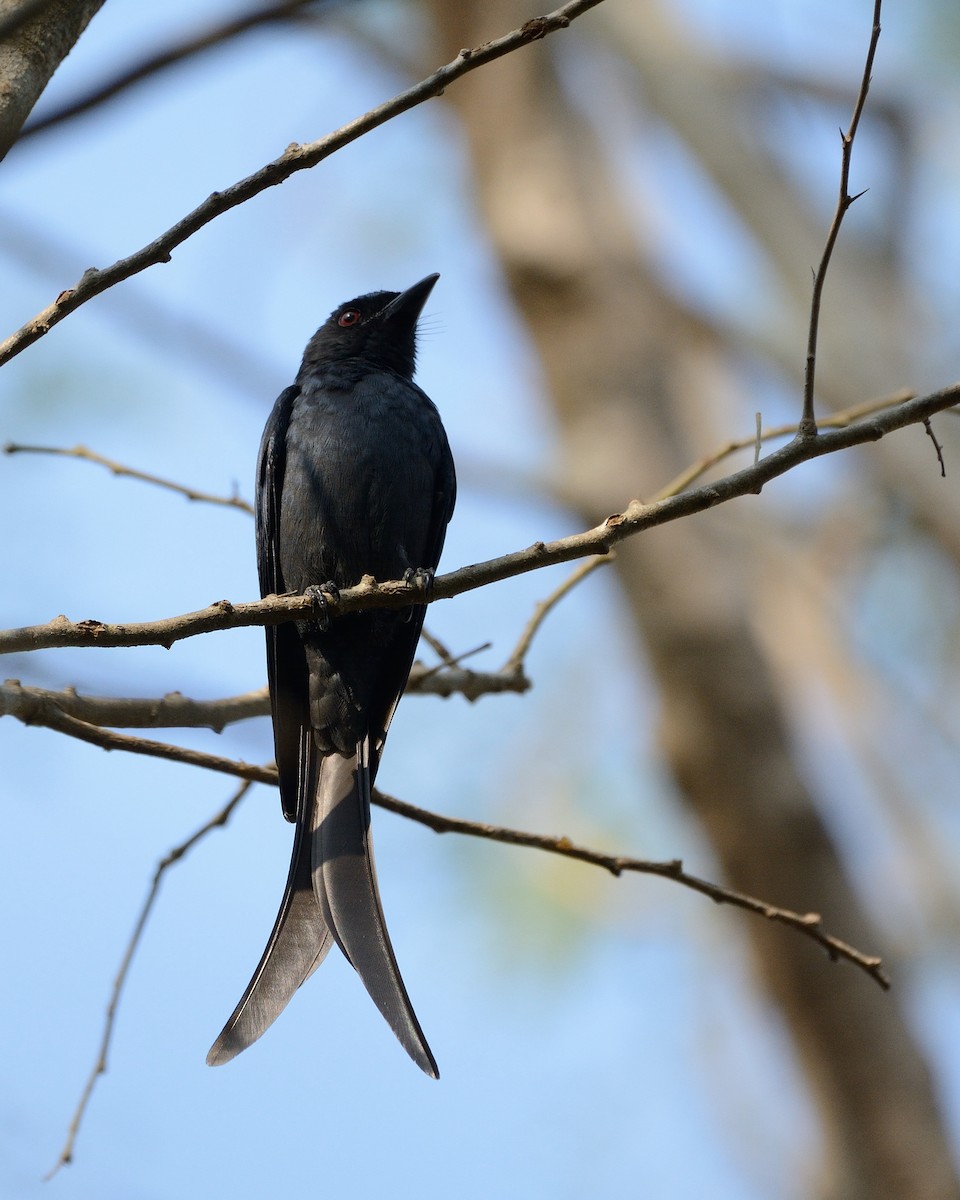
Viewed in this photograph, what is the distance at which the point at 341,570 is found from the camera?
4168 mm

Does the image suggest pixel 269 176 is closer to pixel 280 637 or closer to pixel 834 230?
pixel 834 230

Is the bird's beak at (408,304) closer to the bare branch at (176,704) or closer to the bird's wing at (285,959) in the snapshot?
the bare branch at (176,704)

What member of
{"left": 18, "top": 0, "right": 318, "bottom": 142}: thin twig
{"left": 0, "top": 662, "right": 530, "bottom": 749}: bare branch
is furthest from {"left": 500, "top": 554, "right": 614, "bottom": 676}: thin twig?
{"left": 18, "top": 0, "right": 318, "bottom": 142}: thin twig

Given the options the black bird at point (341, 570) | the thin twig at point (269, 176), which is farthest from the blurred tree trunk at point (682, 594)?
the thin twig at point (269, 176)

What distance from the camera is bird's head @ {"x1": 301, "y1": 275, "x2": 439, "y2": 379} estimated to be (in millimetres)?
5043

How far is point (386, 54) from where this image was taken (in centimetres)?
968

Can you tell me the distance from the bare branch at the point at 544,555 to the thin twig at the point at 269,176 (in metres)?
0.58

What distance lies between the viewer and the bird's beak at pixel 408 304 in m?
5.07

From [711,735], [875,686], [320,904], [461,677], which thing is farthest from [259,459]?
[875,686]

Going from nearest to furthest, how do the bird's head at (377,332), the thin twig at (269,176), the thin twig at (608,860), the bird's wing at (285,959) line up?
the thin twig at (269,176), the bird's wing at (285,959), the thin twig at (608,860), the bird's head at (377,332)

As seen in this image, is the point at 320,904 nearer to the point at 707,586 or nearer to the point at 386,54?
the point at 707,586

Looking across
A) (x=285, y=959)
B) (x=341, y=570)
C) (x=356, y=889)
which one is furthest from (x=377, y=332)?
(x=285, y=959)

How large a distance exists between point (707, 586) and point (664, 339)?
250cm

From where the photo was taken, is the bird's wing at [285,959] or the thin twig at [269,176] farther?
the bird's wing at [285,959]
